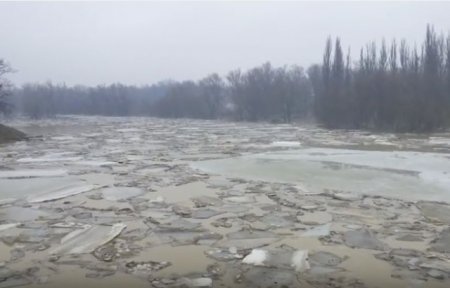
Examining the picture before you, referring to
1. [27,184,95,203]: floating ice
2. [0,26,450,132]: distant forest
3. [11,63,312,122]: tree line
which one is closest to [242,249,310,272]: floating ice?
[27,184,95,203]: floating ice

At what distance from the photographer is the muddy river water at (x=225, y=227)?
6.52 metres

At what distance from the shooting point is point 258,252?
7.45 metres

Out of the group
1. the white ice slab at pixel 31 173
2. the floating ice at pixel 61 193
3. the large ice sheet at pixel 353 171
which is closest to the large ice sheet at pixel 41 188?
the floating ice at pixel 61 193

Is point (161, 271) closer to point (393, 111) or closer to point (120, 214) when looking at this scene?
point (120, 214)

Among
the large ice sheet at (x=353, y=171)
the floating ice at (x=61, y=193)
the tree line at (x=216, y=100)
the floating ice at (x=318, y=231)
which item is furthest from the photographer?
the tree line at (x=216, y=100)

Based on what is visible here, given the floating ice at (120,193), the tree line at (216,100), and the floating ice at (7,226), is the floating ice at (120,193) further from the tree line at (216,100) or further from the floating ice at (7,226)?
the tree line at (216,100)

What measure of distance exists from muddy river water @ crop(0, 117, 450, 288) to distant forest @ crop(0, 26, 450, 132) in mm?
35777

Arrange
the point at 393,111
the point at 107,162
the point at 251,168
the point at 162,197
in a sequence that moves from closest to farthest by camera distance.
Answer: the point at 162,197 < the point at 251,168 < the point at 107,162 < the point at 393,111

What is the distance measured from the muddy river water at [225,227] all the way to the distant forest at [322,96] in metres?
35.8

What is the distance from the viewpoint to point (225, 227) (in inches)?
359

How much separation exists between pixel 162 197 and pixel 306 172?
618 centimetres

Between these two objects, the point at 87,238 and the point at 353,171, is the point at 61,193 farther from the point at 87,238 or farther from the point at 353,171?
the point at 353,171

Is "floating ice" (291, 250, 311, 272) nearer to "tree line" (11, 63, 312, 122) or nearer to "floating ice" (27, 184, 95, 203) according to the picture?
"floating ice" (27, 184, 95, 203)

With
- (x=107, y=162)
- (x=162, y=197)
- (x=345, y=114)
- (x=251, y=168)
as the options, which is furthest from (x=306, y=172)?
(x=345, y=114)
